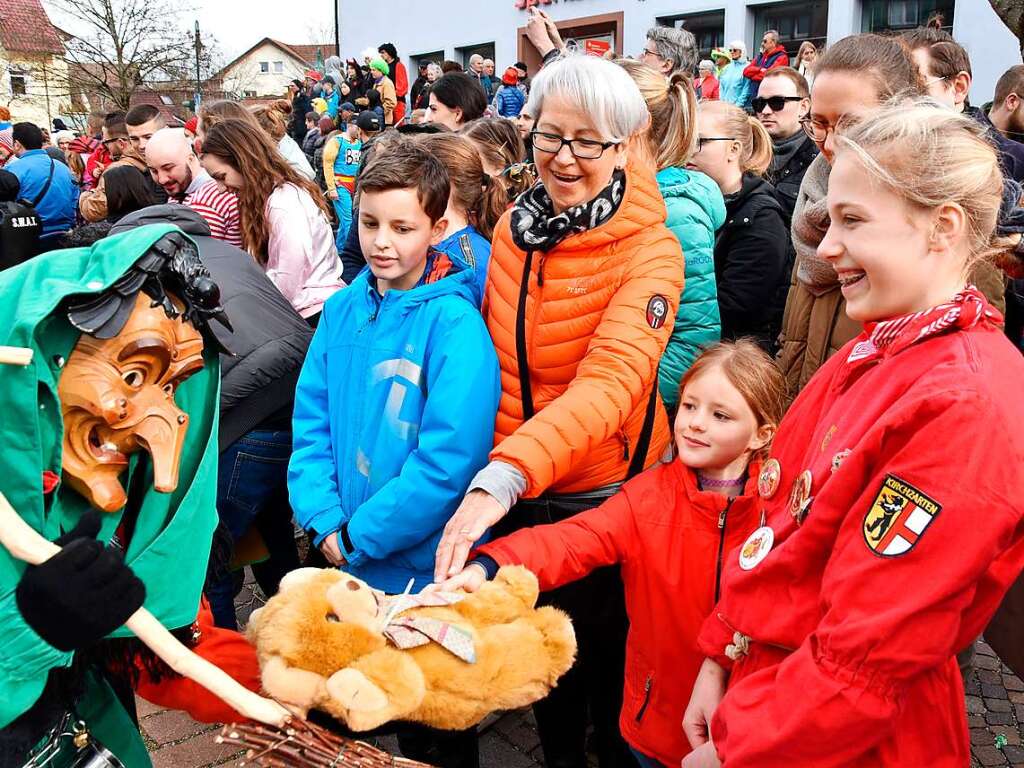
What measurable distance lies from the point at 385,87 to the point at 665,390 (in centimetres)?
1065

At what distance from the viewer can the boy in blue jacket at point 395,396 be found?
250 centimetres

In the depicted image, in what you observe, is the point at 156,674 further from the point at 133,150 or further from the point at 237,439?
the point at 133,150

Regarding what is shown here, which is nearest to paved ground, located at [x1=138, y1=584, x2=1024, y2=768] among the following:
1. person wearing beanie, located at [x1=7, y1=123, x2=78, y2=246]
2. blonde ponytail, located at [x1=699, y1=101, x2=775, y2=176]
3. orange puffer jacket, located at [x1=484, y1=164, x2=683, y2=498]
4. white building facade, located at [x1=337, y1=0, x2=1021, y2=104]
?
orange puffer jacket, located at [x1=484, y1=164, x2=683, y2=498]

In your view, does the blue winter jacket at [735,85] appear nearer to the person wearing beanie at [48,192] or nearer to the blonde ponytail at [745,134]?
the blonde ponytail at [745,134]

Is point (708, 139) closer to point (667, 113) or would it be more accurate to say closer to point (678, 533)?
point (667, 113)

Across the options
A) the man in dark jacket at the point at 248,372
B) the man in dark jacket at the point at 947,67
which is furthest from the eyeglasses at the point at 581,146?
the man in dark jacket at the point at 947,67

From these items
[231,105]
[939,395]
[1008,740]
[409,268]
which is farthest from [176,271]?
[231,105]

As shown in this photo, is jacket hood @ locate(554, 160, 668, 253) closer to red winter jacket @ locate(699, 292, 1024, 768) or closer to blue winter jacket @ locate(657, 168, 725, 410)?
blue winter jacket @ locate(657, 168, 725, 410)

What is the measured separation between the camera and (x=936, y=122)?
4.95 feet

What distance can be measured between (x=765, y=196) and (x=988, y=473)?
2758 millimetres

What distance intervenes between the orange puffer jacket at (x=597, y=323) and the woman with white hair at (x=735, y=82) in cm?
912

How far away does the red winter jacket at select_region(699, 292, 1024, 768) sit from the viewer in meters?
1.29

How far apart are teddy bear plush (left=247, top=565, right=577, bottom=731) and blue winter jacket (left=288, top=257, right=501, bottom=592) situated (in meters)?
0.75

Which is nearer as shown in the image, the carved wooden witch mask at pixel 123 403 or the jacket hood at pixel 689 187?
the carved wooden witch mask at pixel 123 403
